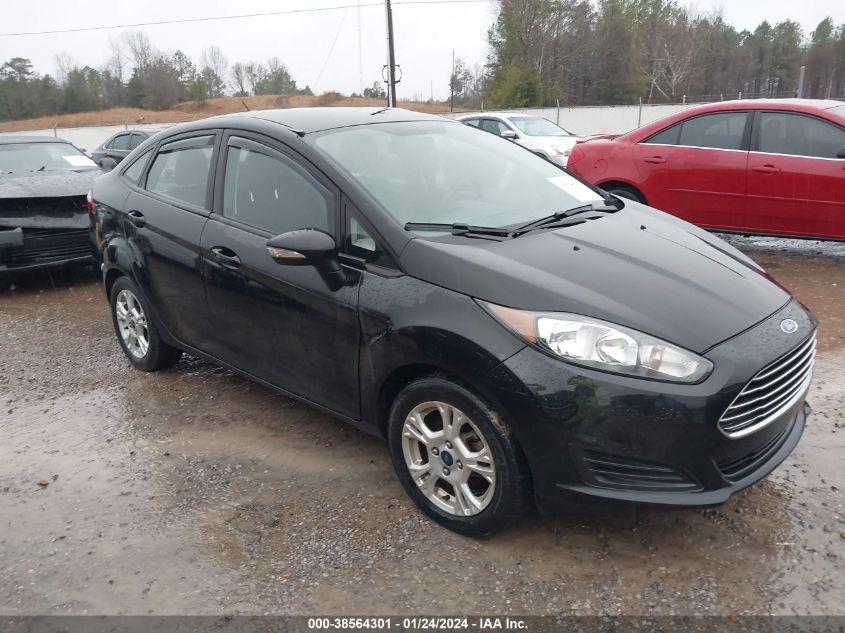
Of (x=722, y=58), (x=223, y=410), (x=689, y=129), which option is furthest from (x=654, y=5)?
(x=223, y=410)

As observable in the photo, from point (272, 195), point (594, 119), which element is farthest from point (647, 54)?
point (272, 195)

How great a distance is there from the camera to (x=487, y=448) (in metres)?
2.58

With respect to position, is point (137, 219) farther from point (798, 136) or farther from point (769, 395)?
→ point (798, 136)

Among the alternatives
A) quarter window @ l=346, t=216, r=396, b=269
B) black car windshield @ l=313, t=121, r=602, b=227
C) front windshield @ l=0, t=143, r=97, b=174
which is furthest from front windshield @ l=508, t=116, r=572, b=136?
quarter window @ l=346, t=216, r=396, b=269

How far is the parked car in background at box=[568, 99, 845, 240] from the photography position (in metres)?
6.21

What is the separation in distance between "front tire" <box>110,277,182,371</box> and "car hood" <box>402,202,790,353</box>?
239cm

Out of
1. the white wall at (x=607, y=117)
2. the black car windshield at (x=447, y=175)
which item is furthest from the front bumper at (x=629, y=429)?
the white wall at (x=607, y=117)

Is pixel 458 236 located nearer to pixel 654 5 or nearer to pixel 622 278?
pixel 622 278

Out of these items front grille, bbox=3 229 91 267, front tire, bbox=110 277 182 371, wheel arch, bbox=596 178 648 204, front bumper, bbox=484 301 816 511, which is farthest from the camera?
wheel arch, bbox=596 178 648 204

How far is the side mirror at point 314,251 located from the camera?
2.92 m

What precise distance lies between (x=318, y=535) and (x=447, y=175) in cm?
183

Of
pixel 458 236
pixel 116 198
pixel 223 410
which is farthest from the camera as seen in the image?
pixel 116 198

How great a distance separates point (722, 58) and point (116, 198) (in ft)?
237

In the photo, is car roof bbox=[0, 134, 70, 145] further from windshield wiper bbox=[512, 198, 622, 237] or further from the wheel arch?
windshield wiper bbox=[512, 198, 622, 237]
